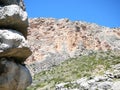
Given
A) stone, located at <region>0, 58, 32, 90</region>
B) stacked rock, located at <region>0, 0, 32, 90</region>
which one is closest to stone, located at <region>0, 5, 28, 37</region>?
stacked rock, located at <region>0, 0, 32, 90</region>

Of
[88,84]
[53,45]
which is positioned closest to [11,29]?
[88,84]

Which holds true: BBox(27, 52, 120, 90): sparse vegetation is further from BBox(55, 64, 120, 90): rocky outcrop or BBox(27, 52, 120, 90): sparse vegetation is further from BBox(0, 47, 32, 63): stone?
BBox(0, 47, 32, 63): stone

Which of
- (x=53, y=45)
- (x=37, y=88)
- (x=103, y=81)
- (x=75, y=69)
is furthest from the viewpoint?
(x=53, y=45)

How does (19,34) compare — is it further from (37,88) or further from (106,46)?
(106,46)

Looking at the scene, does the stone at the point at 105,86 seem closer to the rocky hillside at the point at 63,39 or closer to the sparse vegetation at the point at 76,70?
the sparse vegetation at the point at 76,70

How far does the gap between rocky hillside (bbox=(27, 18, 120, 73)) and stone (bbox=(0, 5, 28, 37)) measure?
60.2m

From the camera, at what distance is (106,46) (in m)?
80.6

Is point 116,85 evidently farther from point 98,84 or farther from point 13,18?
point 13,18

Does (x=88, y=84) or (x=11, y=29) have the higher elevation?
(x=88, y=84)

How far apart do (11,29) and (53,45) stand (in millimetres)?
66526

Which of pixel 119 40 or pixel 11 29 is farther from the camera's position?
pixel 119 40

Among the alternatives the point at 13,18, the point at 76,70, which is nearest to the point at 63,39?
the point at 76,70

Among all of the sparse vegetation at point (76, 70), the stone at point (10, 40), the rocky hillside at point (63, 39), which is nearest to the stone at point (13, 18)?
the stone at point (10, 40)

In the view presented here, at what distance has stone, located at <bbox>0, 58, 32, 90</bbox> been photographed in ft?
A: 34.1
